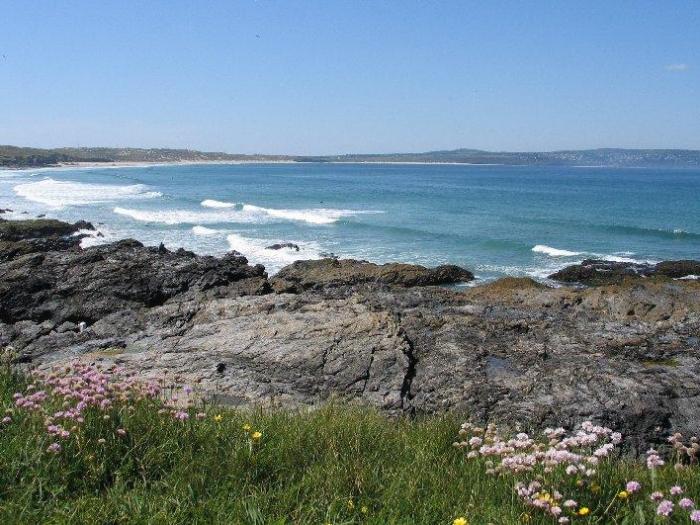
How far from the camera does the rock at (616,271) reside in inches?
977

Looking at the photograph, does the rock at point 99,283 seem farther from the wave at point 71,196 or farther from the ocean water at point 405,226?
the wave at point 71,196

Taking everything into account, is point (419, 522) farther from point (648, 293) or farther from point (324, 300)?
point (648, 293)

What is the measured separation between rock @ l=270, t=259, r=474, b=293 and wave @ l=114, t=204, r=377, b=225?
21.2 meters

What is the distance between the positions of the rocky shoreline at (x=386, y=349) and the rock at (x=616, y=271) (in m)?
11.1

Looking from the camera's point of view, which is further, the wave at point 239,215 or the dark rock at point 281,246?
the wave at point 239,215

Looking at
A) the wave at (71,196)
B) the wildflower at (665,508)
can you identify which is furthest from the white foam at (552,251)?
the wave at (71,196)

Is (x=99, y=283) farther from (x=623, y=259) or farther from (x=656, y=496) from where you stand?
(x=623, y=259)

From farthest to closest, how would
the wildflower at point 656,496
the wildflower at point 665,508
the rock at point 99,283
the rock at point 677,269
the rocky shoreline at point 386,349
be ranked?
1. the rock at point 677,269
2. the rock at point 99,283
3. the rocky shoreline at point 386,349
4. the wildflower at point 656,496
5. the wildflower at point 665,508

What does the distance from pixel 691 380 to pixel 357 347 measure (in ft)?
12.5

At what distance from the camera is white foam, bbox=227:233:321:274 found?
28.1m

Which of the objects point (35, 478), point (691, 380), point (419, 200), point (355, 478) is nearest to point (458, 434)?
point (355, 478)

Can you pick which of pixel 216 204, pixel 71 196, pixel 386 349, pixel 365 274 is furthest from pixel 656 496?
pixel 71 196

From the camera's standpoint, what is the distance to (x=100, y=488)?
3756 mm

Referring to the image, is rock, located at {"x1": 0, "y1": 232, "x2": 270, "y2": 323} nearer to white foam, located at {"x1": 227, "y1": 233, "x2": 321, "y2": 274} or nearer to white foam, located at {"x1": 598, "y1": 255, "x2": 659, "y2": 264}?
white foam, located at {"x1": 227, "y1": 233, "x2": 321, "y2": 274}
